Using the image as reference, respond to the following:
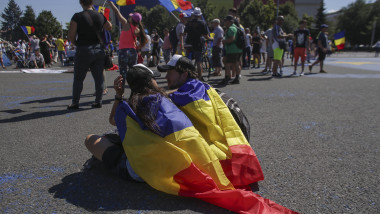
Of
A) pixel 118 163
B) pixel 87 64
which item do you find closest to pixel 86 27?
pixel 87 64

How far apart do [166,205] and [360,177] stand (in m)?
1.78

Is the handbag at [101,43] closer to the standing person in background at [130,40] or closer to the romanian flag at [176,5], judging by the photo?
the standing person in background at [130,40]

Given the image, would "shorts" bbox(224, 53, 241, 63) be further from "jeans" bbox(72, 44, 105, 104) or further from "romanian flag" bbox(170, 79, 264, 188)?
"romanian flag" bbox(170, 79, 264, 188)

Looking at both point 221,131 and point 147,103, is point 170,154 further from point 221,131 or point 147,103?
point 221,131

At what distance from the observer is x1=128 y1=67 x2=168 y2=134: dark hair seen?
89.4 inches

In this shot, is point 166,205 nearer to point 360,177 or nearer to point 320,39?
point 360,177

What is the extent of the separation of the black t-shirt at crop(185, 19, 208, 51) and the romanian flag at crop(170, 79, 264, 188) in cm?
551

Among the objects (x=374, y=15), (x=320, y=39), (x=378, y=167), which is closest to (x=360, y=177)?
(x=378, y=167)

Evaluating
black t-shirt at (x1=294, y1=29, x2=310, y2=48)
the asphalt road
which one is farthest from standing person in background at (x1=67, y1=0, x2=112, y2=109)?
black t-shirt at (x1=294, y1=29, x2=310, y2=48)

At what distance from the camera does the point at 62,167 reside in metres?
2.96

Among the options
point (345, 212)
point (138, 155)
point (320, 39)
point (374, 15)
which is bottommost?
point (345, 212)

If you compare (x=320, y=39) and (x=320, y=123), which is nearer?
(x=320, y=123)

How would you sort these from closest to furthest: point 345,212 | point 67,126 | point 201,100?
1. point 345,212
2. point 201,100
3. point 67,126

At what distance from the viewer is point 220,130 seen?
255cm
